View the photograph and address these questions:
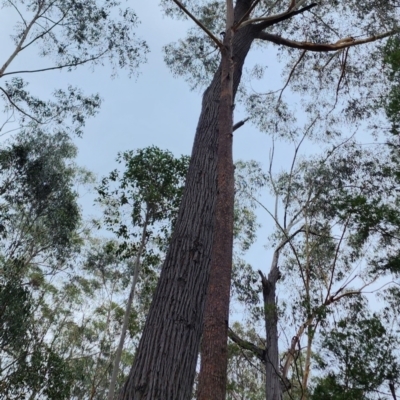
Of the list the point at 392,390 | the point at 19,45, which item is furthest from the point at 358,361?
the point at 19,45

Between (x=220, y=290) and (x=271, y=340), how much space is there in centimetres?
456

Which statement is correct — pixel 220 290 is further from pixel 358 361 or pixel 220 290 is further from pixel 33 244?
pixel 33 244

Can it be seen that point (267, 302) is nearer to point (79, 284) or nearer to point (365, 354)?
point (365, 354)

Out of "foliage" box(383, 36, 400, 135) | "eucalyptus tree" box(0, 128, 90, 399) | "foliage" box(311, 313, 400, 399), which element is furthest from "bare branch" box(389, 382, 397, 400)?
"eucalyptus tree" box(0, 128, 90, 399)

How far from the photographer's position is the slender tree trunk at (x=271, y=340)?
553 centimetres

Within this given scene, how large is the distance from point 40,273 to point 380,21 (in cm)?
1138

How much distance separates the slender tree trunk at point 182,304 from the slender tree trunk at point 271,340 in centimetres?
365

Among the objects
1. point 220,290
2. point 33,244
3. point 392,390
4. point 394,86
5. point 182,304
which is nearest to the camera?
point 220,290

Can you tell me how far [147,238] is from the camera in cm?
965

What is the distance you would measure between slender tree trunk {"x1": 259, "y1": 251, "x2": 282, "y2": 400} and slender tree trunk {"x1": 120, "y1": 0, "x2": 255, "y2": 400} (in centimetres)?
365

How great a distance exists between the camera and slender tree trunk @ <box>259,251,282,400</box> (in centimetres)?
553

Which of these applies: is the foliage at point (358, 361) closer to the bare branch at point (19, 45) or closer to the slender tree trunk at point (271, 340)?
the slender tree trunk at point (271, 340)

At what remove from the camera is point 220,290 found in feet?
5.82

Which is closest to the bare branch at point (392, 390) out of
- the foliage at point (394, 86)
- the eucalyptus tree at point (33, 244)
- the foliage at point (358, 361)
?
the foliage at point (358, 361)
